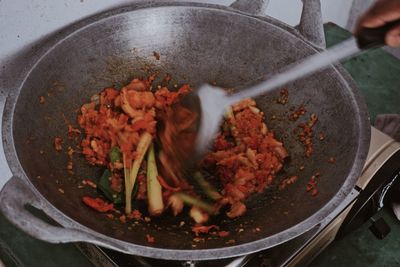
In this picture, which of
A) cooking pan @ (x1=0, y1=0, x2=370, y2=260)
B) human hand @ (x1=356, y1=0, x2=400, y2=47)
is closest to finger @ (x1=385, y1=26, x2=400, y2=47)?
human hand @ (x1=356, y1=0, x2=400, y2=47)

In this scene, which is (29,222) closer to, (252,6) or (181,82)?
(181,82)

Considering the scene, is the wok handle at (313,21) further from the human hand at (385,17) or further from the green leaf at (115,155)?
the green leaf at (115,155)

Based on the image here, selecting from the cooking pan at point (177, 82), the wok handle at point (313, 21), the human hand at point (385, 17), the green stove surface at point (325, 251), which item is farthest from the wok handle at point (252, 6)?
the green stove surface at point (325, 251)

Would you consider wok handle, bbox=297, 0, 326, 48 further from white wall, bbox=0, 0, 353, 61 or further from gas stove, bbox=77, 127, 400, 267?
white wall, bbox=0, 0, 353, 61

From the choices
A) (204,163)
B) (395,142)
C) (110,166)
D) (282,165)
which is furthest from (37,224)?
(395,142)

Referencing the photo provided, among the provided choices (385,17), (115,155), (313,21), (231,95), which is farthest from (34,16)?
(385,17)

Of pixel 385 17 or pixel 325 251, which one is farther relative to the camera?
pixel 325 251
